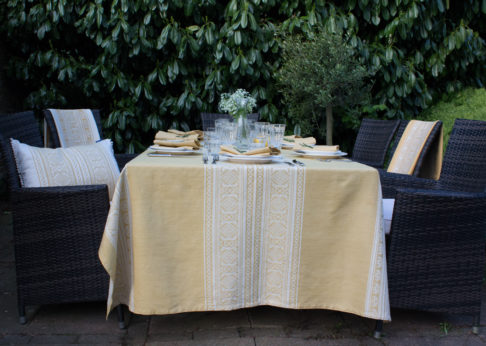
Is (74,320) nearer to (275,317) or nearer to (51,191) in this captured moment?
(51,191)

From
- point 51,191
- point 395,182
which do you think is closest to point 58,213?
point 51,191

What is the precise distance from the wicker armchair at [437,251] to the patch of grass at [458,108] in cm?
201

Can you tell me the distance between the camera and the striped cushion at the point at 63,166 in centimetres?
188

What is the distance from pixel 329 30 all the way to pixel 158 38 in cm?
169

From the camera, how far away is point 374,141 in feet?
11.3

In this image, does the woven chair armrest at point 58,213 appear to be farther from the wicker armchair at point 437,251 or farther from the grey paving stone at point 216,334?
the wicker armchair at point 437,251

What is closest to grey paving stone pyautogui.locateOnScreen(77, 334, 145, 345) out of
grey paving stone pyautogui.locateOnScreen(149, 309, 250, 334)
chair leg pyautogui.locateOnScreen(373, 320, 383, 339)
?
grey paving stone pyautogui.locateOnScreen(149, 309, 250, 334)

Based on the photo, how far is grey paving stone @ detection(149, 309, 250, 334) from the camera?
1.91 meters

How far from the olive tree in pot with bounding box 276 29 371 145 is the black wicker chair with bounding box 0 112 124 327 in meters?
2.72

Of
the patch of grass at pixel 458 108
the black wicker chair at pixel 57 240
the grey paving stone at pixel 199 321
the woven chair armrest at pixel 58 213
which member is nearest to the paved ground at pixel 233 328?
the grey paving stone at pixel 199 321

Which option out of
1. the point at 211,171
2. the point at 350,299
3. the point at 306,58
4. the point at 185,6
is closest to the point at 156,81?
the point at 185,6

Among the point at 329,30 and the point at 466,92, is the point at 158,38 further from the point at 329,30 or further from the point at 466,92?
the point at 466,92

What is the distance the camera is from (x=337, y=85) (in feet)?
13.1

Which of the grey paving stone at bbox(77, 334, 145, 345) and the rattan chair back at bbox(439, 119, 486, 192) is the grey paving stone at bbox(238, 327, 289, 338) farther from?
the rattan chair back at bbox(439, 119, 486, 192)
